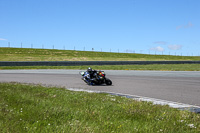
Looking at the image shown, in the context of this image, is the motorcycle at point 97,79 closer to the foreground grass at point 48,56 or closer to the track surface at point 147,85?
the track surface at point 147,85

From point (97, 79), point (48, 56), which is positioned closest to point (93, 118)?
point (97, 79)

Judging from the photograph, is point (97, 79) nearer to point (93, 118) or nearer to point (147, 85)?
point (147, 85)

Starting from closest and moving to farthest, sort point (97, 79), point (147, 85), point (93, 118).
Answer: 1. point (93, 118)
2. point (147, 85)
3. point (97, 79)

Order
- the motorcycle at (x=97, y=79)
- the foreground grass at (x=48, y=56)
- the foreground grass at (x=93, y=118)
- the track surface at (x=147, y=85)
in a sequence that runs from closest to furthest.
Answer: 1. the foreground grass at (x=93, y=118)
2. the track surface at (x=147, y=85)
3. the motorcycle at (x=97, y=79)
4. the foreground grass at (x=48, y=56)

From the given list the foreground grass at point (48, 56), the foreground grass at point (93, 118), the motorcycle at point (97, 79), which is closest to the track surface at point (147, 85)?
the motorcycle at point (97, 79)

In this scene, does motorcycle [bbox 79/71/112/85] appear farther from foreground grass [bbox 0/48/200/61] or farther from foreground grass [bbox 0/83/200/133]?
foreground grass [bbox 0/48/200/61]

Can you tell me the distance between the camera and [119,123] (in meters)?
5.72

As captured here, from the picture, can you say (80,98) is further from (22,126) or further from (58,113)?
(22,126)

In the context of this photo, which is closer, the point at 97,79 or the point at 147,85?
the point at 147,85

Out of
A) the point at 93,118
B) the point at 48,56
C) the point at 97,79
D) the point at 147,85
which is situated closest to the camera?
the point at 93,118

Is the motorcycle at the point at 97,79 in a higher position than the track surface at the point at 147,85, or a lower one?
higher

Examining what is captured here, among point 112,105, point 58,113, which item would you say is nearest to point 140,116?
point 112,105

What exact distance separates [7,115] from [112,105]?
290 cm

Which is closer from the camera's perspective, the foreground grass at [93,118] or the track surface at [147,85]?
the foreground grass at [93,118]
